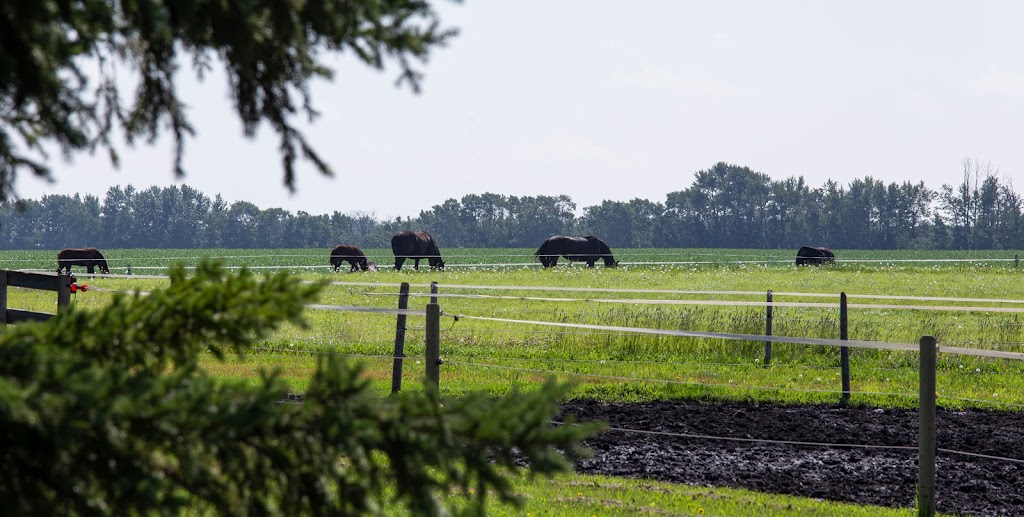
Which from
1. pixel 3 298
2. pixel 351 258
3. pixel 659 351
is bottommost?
pixel 659 351

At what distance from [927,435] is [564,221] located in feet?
390

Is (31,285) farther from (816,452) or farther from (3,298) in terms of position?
(816,452)

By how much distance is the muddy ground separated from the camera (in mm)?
7273

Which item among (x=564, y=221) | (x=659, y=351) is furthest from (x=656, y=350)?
(x=564, y=221)

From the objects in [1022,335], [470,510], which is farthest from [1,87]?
[1022,335]

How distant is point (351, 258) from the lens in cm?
4359

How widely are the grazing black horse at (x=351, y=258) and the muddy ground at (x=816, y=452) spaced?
33090mm

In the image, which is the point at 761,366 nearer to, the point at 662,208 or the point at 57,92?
the point at 57,92

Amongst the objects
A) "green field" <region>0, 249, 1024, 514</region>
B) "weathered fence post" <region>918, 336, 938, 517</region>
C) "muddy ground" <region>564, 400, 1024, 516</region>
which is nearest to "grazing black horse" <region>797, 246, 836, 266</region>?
"green field" <region>0, 249, 1024, 514</region>

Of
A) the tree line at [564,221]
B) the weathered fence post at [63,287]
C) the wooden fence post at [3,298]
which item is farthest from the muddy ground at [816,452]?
the tree line at [564,221]

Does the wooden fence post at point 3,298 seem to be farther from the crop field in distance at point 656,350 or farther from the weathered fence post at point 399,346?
the weathered fence post at point 399,346

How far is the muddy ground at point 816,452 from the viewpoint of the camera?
7.27 metres

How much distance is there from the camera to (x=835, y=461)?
819 cm

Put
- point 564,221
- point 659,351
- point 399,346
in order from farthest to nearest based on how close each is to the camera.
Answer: point 564,221
point 659,351
point 399,346
